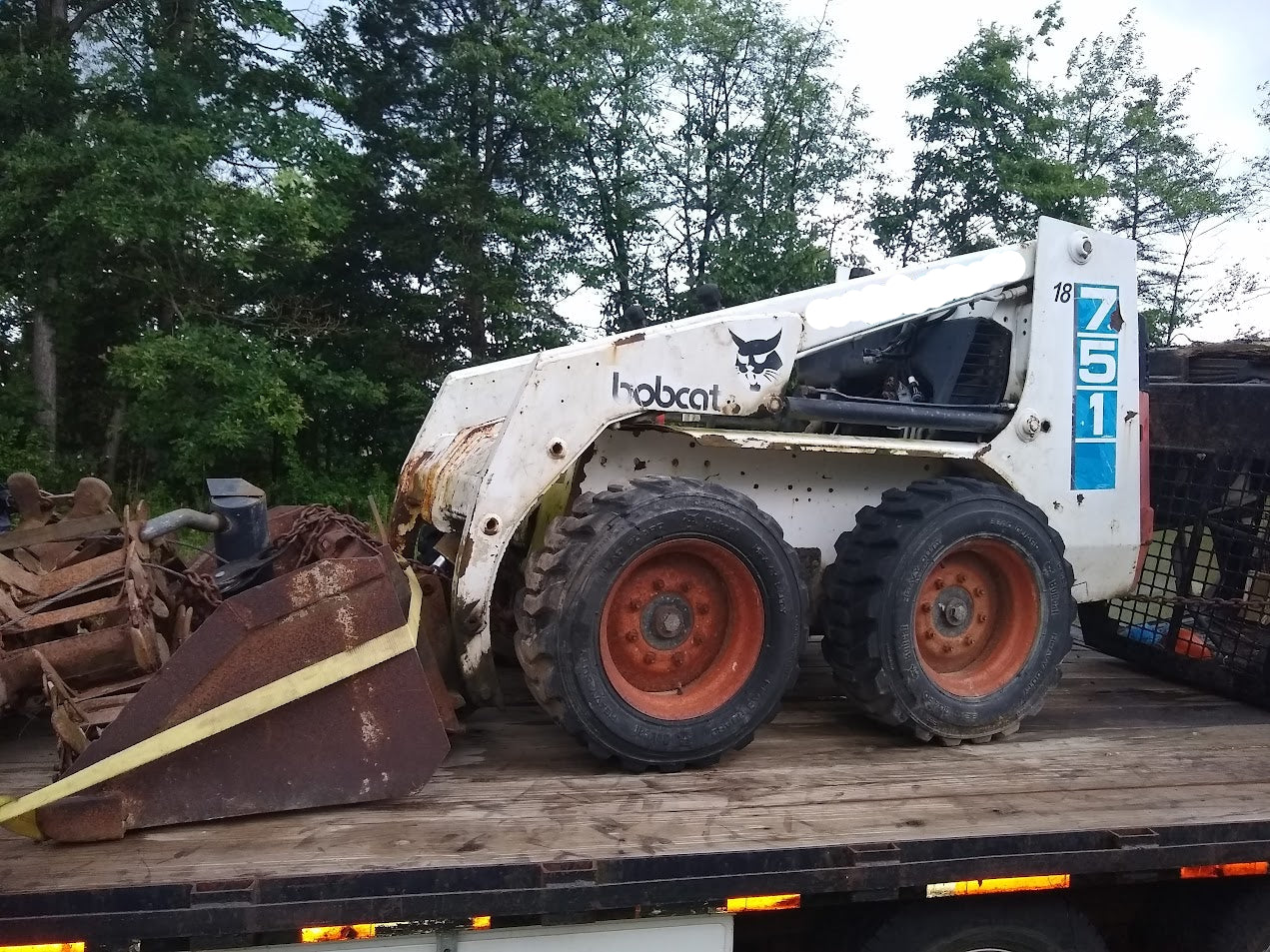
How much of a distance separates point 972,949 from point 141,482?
439 inches

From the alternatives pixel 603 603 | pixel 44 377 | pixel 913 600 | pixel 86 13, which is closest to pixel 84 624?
pixel 603 603

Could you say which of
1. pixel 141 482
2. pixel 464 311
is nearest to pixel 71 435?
pixel 141 482

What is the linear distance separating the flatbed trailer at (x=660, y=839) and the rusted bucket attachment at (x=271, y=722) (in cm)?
7

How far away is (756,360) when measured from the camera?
3.21m

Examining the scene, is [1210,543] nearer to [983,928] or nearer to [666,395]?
[983,928]

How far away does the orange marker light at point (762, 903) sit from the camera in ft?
7.40

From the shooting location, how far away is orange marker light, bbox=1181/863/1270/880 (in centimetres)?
260

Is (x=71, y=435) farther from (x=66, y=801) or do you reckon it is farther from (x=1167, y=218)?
(x=1167, y=218)

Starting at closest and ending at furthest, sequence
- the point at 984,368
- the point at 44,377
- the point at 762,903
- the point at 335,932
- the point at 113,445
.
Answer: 1. the point at 335,932
2. the point at 762,903
3. the point at 984,368
4. the point at 44,377
5. the point at 113,445

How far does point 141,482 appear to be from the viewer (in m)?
11.3

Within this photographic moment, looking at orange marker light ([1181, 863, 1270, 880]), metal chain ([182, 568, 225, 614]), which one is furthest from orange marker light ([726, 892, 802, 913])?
metal chain ([182, 568, 225, 614])

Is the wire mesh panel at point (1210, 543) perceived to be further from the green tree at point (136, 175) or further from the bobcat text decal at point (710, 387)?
the green tree at point (136, 175)

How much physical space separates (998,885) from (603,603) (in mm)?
1280

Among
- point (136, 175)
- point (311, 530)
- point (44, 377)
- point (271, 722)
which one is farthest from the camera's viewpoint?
point (44, 377)
